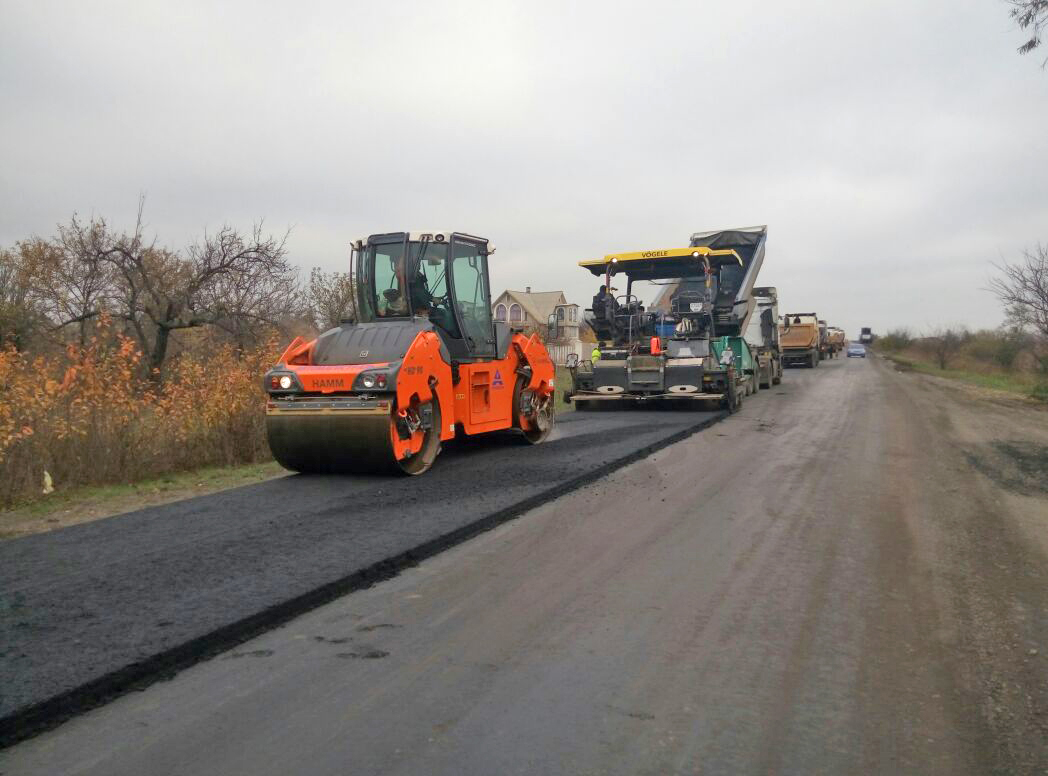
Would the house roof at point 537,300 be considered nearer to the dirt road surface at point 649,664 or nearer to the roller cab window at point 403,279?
the roller cab window at point 403,279

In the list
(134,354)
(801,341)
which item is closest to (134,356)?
(134,354)

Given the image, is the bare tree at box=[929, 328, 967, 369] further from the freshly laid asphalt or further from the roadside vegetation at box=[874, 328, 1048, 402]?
the freshly laid asphalt

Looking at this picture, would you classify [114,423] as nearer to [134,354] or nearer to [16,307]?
[134,354]

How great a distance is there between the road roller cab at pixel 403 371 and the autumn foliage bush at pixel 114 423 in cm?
184

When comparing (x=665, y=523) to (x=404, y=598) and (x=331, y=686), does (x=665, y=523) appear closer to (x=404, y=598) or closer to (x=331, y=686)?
(x=404, y=598)

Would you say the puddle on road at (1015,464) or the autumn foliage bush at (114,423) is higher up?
the autumn foliage bush at (114,423)

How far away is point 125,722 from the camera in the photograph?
11.1ft

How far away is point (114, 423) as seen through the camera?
9594mm

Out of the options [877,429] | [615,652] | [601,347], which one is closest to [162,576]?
[615,652]

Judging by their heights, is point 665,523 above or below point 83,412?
below

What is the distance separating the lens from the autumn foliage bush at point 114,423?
28.7ft

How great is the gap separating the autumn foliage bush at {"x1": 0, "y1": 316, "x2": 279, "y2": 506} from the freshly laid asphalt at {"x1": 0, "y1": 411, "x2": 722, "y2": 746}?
1.95 meters

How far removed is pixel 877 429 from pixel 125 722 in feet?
42.1

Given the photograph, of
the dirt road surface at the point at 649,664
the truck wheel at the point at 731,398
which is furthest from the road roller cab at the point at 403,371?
the truck wheel at the point at 731,398
